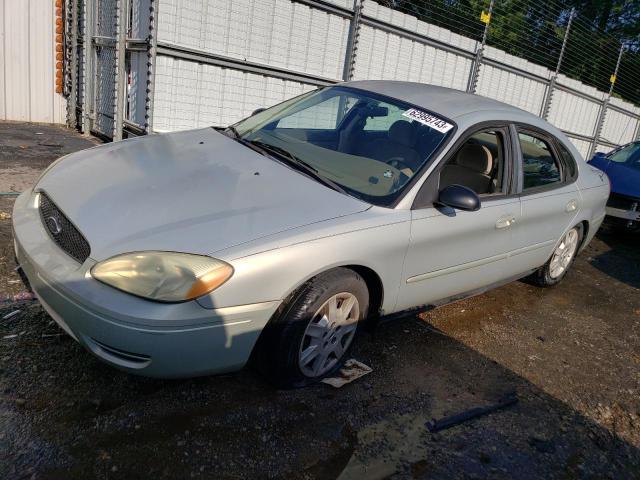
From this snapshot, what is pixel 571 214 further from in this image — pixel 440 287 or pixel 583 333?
pixel 440 287

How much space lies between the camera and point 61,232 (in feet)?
8.27

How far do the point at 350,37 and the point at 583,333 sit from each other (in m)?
5.99

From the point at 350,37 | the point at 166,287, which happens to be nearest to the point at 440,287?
the point at 166,287

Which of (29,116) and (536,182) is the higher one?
(536,182)

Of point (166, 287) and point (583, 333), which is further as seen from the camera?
point (583, 333)

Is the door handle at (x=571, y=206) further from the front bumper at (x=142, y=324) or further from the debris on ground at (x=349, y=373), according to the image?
the front bumper at (x=142, y=324)

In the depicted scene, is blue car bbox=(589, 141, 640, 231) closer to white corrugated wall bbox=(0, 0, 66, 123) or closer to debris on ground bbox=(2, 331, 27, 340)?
debris on ground bbox=(2, 331, 27, 340)

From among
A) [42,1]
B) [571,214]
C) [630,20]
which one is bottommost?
[571,214]

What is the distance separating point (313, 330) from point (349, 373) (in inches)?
19.6

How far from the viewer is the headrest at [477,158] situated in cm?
366

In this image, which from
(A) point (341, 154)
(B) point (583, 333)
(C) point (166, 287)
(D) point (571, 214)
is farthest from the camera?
(D) point (571, 214)

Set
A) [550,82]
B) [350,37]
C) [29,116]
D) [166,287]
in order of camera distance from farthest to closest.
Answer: [550,82] → [29,116] → [350,37] → [166,287]

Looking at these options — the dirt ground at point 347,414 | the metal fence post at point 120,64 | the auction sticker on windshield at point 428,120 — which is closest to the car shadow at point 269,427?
the dirt ground at point 347,414

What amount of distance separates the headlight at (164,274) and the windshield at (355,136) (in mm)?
1042
